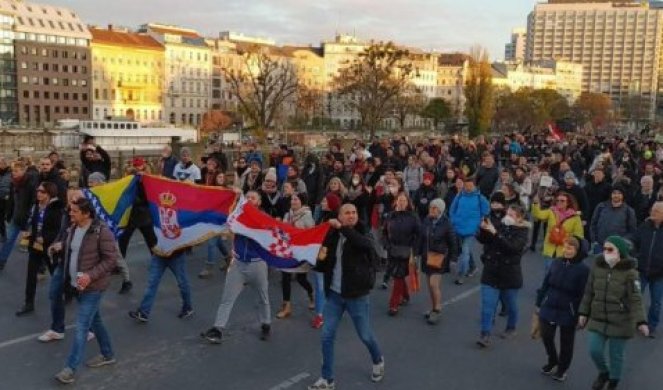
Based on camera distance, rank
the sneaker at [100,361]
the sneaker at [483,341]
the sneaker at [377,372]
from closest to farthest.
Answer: the sneaker at [377,372] < the sneaker at [100,361] < the sneaker at [483,341]

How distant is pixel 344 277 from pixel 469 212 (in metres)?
5.07

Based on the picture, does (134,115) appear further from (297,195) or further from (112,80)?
(297,195)

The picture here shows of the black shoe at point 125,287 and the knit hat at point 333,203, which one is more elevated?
the knit hat at point 333,203

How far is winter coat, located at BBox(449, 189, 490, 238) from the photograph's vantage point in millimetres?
11164

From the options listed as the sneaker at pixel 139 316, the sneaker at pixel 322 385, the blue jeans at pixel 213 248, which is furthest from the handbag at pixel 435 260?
the blue jeans at pixel 213 248

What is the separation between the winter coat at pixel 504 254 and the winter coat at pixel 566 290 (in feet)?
2.58

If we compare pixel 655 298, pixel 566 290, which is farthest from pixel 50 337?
pixel 655 298

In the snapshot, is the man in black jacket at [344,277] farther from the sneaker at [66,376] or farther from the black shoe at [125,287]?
the black shoe at [125,287]

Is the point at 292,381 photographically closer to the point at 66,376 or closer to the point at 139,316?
the point at 66,376

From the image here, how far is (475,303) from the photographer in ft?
33.1

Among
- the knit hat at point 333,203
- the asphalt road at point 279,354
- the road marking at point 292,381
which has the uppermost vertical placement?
the knit hat at point 333,203

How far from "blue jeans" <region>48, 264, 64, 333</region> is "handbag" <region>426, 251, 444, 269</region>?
4.50 meters

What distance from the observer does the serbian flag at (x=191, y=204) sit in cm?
938

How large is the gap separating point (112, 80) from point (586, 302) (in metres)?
115
